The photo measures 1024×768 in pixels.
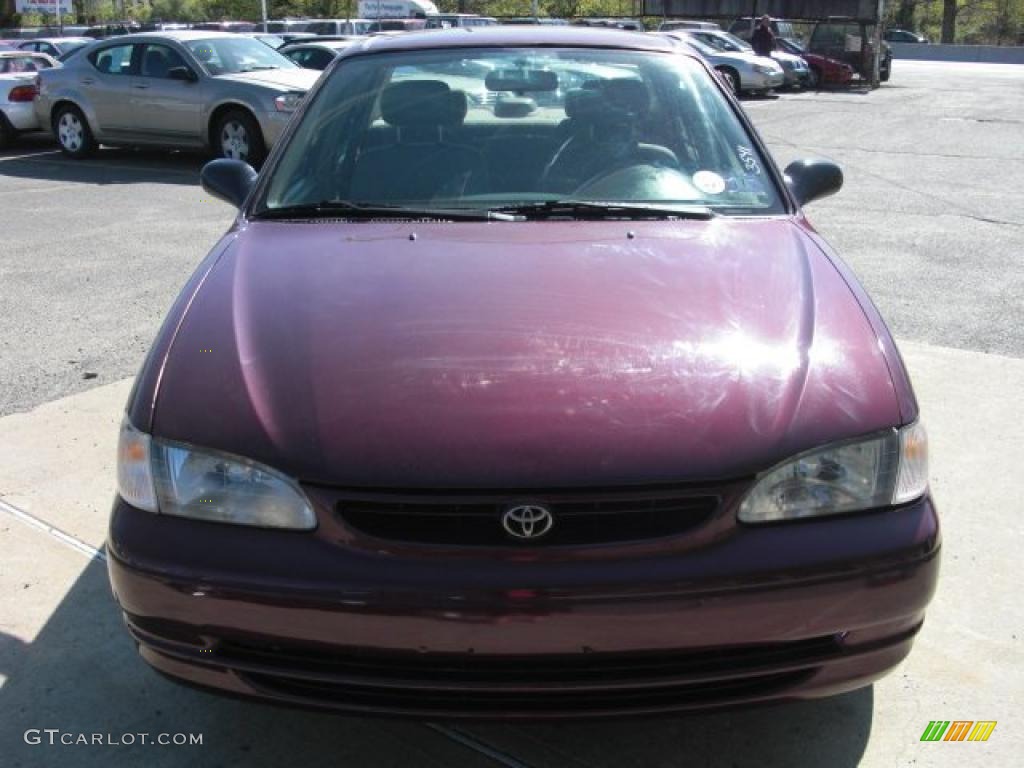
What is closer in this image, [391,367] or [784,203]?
[391,367]

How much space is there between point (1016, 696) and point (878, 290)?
13.8 feet

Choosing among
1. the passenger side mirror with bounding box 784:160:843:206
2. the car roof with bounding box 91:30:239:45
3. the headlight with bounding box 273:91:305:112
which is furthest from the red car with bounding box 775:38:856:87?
the passenger side mirror with bounding box 784:160:843:206

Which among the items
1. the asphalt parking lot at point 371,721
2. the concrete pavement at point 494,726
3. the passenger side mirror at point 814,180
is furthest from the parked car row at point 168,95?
the concrete pavement at point 494,726

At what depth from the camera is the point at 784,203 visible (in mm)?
3477

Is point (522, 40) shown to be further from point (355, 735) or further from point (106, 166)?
point (106, 166)

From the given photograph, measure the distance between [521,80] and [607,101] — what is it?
337 mm

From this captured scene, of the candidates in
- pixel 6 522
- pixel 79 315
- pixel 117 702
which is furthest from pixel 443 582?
pixel 79 315

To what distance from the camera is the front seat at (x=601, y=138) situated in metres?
3.62

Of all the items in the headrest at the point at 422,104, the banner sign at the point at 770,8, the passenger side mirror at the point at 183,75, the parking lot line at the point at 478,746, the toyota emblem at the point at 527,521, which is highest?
the banner sign at the point at 770,8

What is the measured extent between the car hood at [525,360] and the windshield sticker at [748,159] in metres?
0.52

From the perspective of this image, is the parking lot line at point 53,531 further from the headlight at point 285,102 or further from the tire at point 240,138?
the tire at point 240,138

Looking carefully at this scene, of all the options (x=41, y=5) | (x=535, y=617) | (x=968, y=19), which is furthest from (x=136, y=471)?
(x=968, y=19)

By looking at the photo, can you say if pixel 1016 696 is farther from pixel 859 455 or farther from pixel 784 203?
pixel 784 203

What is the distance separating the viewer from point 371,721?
9.09 feet
